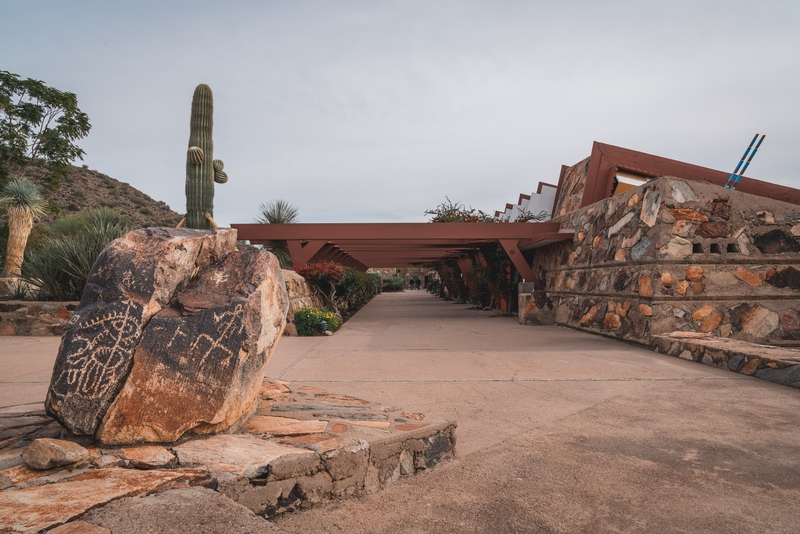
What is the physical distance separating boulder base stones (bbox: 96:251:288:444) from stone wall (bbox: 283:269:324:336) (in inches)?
254

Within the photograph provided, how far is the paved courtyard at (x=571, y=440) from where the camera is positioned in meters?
2.31

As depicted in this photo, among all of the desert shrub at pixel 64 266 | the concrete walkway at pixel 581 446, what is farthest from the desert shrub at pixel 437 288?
the concrete walkway at pixel 581 446

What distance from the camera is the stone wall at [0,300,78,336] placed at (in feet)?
30.0

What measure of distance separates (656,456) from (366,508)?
1896 millimetres

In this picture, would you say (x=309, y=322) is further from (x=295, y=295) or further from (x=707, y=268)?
(x=707, y=268)

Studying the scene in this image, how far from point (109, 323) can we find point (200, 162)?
39.2 ft

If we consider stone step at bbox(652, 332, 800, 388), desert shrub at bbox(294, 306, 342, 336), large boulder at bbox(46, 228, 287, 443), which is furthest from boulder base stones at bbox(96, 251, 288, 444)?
desert shrub at bbox(294, 306, 342, 336)

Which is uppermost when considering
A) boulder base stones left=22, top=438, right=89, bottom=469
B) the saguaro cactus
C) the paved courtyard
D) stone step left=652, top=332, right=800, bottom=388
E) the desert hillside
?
the desert hillside

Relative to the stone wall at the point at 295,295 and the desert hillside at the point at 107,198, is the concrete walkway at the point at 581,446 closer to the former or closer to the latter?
the stone wall at the point at 295,295

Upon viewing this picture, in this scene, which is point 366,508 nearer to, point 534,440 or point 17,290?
point 534,440

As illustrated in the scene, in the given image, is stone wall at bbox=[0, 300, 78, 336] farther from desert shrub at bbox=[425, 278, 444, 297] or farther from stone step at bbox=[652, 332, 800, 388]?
desert shrub at bbox=[425, 278, 444, 297]

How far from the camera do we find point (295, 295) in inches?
413

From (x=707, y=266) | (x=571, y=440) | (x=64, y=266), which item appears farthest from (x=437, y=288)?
(x=571, y=440)

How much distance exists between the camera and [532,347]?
25.4 feet
